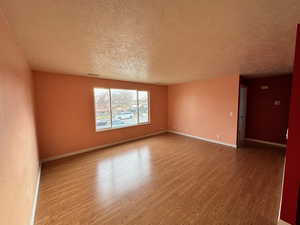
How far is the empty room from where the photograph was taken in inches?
47.3

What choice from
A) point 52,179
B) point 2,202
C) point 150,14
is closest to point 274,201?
point 150,14

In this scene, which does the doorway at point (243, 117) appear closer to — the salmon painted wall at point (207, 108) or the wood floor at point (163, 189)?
the salmon painted wall at point (207, 108)

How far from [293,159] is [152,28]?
2211 mm

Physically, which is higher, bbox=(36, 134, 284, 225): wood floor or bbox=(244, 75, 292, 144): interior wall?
bbox=(244, 75, 292, 144): interior wall

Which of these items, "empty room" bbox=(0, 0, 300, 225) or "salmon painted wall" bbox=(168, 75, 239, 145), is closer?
"empty room" bbox=(0, 0, 300, 225)

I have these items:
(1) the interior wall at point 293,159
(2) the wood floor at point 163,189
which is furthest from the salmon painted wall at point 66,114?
(1) the interior wall at point 293,159

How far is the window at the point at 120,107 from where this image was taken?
4277 millimetres

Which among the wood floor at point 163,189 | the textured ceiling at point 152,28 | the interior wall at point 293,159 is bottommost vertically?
the wood floor at point 163,189

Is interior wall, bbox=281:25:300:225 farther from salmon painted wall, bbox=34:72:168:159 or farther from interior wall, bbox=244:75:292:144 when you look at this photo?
salmon painted wall, bbox=34:72:168:159

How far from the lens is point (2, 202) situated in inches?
34.1

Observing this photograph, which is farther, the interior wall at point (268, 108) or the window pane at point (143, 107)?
the window pane at point (143, 107)

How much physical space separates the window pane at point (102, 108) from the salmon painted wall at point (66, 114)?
0.17 meters

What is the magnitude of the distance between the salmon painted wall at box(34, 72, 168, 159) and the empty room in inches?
1.1

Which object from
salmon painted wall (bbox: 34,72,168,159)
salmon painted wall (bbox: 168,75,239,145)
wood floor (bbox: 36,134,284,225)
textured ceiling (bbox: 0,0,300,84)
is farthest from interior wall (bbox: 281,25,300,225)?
salmon painted wall (bbox: 34,72,168,159)
